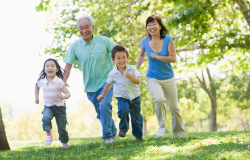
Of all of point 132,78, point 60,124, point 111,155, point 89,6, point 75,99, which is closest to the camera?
point 111,155

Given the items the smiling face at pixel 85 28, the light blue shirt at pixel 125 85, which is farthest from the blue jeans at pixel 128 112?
the smiling face at pixel 85 28

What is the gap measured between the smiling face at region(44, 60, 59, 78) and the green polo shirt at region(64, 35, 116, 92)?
0.56 metres

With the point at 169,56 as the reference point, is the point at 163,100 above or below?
below

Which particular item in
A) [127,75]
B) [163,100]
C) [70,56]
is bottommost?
[163,100]

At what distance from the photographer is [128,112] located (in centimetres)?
555

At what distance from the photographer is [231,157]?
361 cm

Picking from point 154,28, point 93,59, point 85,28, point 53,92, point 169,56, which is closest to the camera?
point 53,92

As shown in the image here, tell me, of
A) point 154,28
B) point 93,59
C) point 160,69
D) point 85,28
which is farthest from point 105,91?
point 154,28

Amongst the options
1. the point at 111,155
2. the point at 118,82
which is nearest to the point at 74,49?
the point at 118,82

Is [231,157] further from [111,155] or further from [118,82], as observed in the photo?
[118,82]

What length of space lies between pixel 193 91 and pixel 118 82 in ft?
60.3

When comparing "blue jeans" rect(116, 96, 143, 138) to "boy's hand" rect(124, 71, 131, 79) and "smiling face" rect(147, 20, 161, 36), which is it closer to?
"boy's hand" rect(124, 71, 131, 79)

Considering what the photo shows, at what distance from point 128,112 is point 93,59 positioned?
156 centimetres

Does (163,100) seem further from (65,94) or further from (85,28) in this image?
(85,28)
